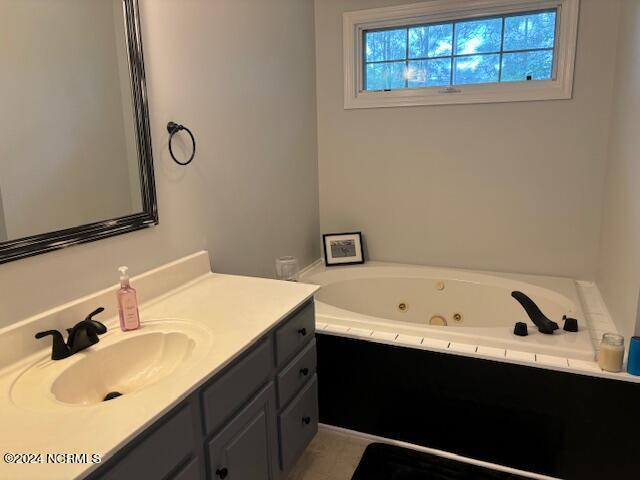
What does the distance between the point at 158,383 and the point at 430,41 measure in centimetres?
253

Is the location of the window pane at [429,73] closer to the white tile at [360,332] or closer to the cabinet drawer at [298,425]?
the white tile at [360,332]

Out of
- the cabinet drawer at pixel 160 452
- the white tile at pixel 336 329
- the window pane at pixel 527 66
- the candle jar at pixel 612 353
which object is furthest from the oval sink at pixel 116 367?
the window pane at pixel 527 66

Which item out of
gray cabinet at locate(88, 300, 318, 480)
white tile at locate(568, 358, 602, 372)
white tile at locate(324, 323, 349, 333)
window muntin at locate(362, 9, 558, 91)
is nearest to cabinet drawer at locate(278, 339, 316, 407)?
gray cabinet at locate(88, 300, 318, 480)

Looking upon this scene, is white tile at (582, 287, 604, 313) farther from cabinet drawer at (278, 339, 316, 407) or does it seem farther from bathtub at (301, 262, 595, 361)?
cabinet drawer at (278, 339, 316, 407)

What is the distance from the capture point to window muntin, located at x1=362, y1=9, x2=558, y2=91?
2.69m

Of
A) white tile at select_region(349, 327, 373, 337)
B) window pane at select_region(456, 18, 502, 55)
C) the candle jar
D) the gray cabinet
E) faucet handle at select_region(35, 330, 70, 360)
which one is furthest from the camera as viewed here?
window pane at select_region(456, 18, 502, 55)

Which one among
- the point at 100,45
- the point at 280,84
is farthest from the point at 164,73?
the point at 280,84

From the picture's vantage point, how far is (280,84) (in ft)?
8.66

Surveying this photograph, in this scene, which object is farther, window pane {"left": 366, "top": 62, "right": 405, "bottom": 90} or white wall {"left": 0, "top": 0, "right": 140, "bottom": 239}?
window pane {"left": 366, "top": 62, "right": 405, "bottom": 90}

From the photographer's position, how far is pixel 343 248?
3197 mm

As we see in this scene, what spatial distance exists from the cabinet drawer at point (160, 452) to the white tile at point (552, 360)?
1.35 meters

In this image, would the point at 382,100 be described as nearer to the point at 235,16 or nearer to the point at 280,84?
the point at 280,84

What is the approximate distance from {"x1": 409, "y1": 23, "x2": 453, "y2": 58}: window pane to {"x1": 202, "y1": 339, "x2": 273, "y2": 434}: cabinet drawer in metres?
2.14

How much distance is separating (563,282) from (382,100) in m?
1.49
